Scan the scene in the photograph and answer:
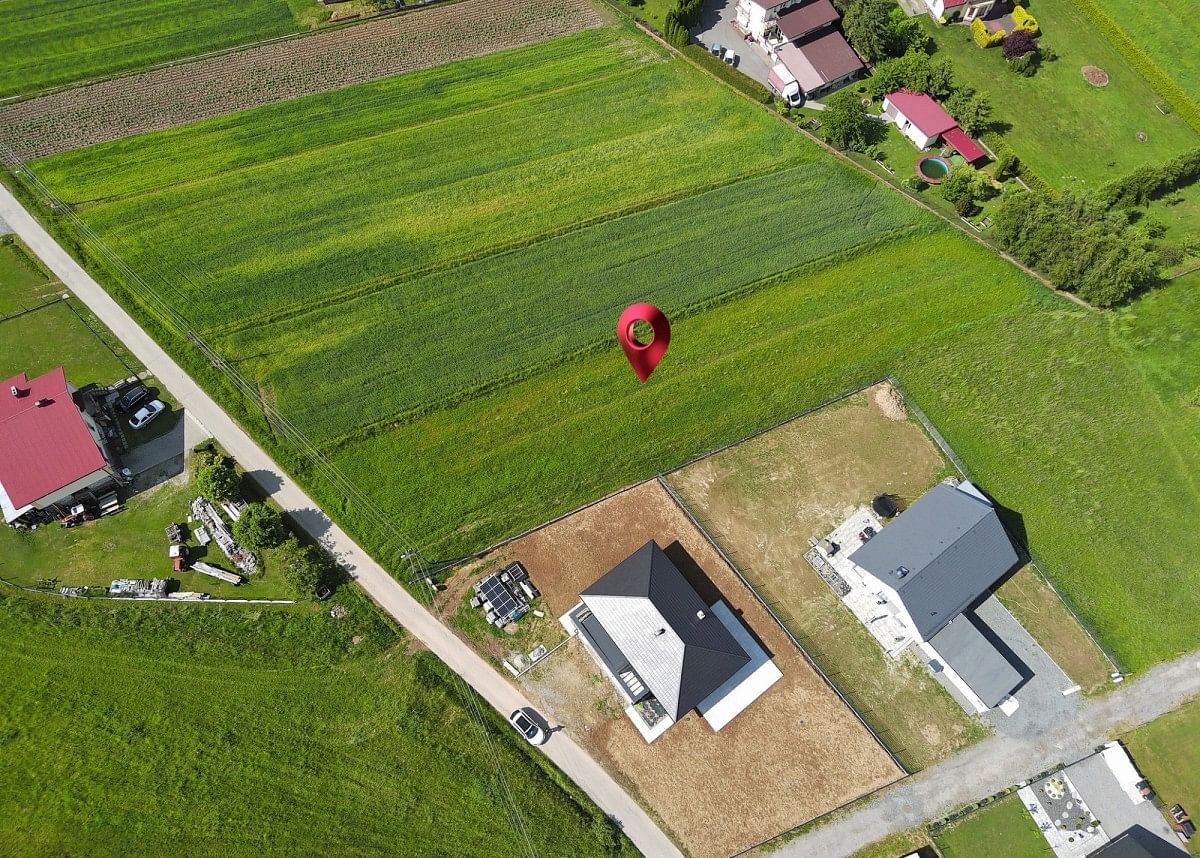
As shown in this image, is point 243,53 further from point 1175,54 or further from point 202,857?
point 1175,54

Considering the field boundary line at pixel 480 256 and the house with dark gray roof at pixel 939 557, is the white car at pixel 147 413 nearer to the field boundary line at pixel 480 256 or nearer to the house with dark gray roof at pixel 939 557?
the field boundary line at pixel 480 256

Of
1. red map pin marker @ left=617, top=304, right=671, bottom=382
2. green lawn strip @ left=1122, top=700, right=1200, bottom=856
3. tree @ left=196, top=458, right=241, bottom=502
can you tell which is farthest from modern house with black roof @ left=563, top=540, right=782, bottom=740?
tree @ left=196, top=458, right=241, bottom=502

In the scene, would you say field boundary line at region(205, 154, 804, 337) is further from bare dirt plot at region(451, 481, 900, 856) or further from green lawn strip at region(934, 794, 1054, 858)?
green lawn strip at region(934, 794, 1054, 858)

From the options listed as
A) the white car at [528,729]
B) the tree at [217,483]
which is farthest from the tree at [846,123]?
the tree at [217,483]

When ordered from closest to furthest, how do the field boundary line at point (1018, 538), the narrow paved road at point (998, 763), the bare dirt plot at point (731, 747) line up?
the narrow paved road at point (998, 763), the bare dirt plot at point (731, 747), the field boundary line at point (1018, 538)

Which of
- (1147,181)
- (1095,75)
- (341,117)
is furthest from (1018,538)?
(341,117)

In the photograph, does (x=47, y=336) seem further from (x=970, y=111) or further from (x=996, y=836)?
(x=970, y=111)
